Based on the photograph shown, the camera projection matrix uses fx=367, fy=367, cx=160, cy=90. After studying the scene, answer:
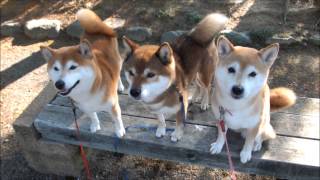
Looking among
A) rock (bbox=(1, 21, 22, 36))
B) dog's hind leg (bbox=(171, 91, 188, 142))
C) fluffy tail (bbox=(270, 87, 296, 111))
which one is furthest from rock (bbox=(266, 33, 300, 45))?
rock (bbox=(1, 21, 22, 36))

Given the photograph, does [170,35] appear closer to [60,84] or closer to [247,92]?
[60,84]

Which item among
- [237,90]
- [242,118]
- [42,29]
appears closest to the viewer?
[237,90]

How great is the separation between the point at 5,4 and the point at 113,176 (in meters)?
4.81

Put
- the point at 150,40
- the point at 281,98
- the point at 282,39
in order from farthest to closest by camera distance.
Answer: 1. the point at 150,40
2. the point at 282,39
3. the point at 281,98

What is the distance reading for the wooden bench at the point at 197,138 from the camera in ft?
9.93

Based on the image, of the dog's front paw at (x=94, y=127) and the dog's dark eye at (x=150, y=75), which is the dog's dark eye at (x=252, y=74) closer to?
the dog's dark eye at (x=150, y=75)

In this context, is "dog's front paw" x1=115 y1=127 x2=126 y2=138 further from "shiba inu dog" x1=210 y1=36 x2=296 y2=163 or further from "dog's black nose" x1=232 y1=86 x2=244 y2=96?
"dog's black nose" x1=232 y1=86 x2=244 y2=96

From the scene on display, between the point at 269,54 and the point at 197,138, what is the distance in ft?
3.56

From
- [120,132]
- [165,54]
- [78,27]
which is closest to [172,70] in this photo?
[165,54]

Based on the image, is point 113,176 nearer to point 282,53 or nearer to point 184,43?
point 184,43

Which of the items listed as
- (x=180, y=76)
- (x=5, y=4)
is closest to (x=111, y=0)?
(x=5, y=4)

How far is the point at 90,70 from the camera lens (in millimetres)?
2830

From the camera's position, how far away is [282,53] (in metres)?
5.13

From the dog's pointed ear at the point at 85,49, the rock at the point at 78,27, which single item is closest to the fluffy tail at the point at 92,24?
the dog's pointed ear at the point at 85,49
